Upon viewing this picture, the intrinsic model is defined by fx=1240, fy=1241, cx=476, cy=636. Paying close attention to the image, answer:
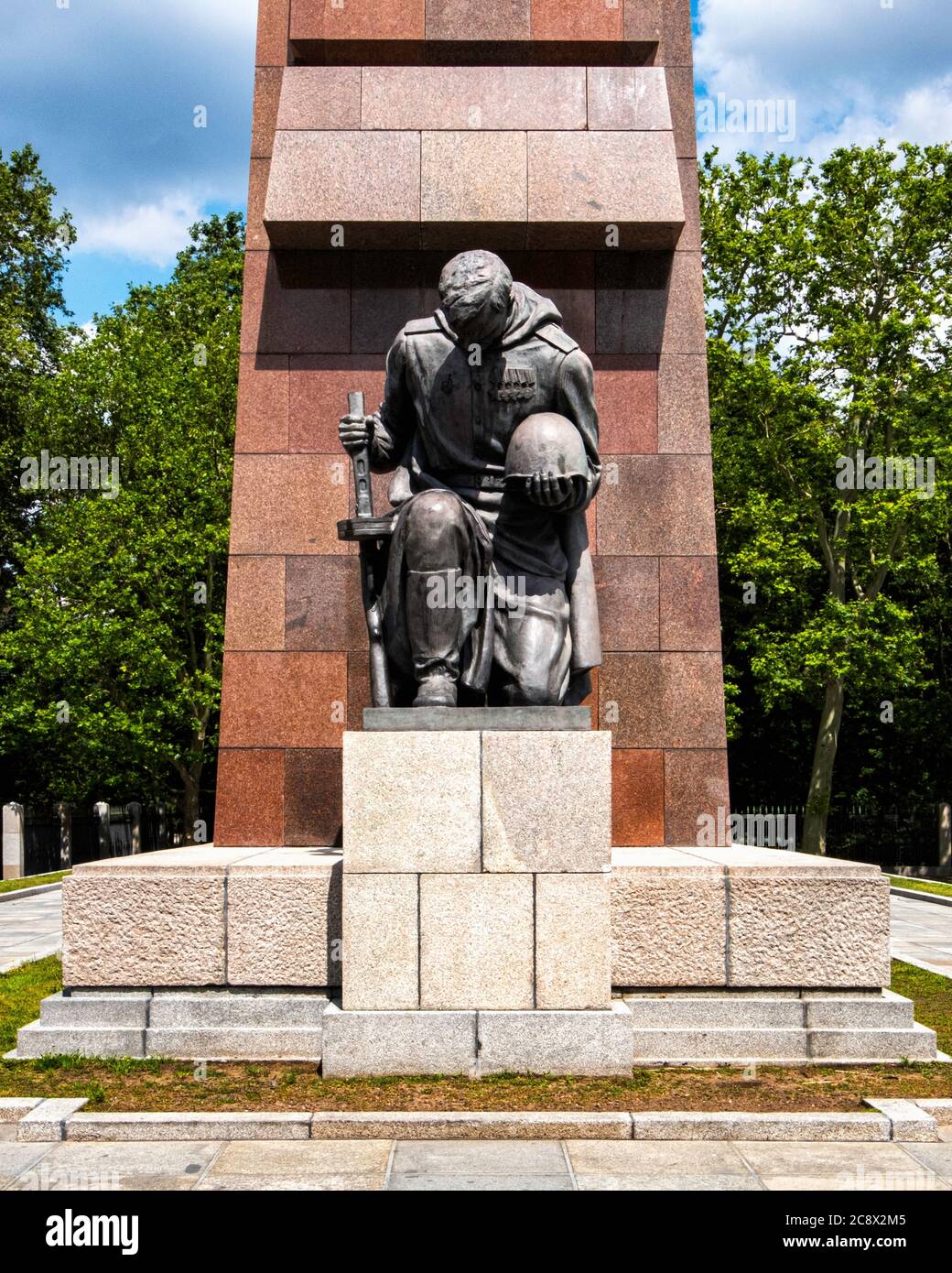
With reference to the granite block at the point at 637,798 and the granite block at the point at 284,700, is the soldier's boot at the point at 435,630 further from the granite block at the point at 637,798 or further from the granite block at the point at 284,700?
the granite block at the point at 637,798

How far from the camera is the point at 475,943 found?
673 centimetres

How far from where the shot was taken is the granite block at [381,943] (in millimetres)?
6727

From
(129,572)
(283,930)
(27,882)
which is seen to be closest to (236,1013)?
(283,930)

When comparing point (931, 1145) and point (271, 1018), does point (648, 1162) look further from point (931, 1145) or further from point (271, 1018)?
point (271, 1018)

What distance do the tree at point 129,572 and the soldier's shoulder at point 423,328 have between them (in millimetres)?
18434

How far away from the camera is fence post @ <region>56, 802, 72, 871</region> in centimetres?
2980

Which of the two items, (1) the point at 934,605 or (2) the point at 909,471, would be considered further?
(1) the point at 934,605

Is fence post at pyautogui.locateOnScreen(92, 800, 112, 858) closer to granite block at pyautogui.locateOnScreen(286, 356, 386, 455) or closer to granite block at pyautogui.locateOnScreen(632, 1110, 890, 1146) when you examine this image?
granite block at pyautogui.locateOnScreen(286, 356, 386, 455)

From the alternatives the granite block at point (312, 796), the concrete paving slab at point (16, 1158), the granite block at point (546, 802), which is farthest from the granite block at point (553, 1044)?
the granite block at point (312, 796)

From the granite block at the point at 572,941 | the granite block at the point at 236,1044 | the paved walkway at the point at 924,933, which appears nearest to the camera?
the granite block at the point at 572,941

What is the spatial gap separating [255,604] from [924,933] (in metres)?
9.68

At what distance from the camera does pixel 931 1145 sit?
5.72m

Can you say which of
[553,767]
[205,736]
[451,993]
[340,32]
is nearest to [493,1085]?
[451,993]
